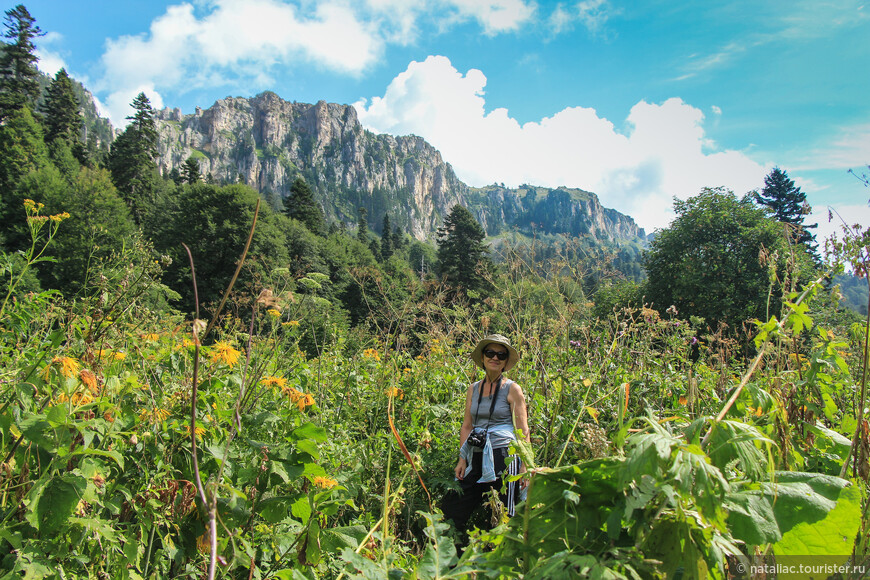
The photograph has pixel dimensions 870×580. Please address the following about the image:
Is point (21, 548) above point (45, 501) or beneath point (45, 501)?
beneath

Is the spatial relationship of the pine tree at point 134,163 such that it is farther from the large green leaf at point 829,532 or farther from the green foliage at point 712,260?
the large green leaf at point 829,532

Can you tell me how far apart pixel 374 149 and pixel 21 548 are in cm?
17958

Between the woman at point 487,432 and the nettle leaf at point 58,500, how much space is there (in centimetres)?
231

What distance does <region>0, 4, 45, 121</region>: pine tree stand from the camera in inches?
1543

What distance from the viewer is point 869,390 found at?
1760 millimetres

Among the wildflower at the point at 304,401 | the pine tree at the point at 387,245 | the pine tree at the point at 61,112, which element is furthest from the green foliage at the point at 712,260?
Result: the pine tree at the point at 387,245

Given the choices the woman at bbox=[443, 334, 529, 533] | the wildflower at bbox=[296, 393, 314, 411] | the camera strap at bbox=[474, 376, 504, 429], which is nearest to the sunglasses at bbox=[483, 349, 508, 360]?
the woman at bbox=[443, 334, 529, 533]

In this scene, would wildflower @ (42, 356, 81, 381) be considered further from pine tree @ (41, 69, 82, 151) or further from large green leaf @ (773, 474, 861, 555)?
pine tree @ (41, 69, 82, 151)

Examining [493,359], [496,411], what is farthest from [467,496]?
[493,359]

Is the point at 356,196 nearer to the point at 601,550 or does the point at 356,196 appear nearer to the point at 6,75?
the point at 6,75

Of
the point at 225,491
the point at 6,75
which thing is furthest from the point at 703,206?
the point at 6,75

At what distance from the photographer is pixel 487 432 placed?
3133mm

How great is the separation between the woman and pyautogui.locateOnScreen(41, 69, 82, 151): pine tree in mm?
52789

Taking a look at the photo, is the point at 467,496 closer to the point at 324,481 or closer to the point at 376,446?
the point at 376,446
